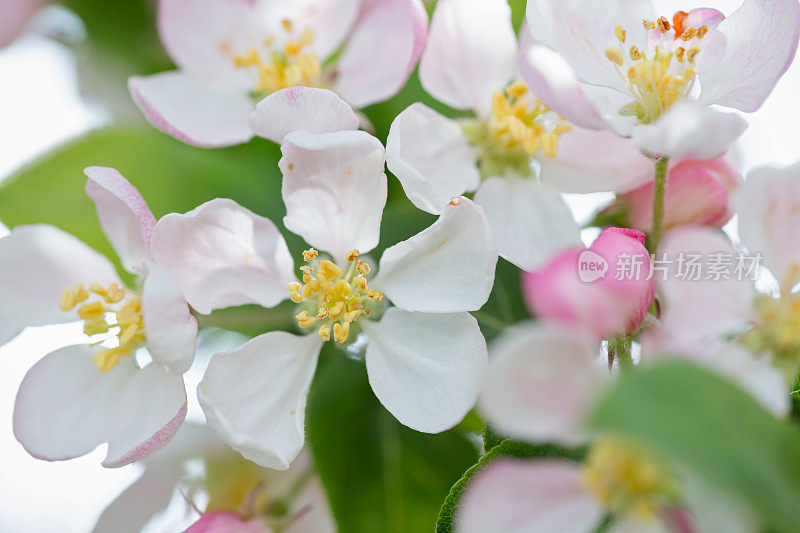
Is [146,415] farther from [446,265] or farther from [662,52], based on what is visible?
[662,52]

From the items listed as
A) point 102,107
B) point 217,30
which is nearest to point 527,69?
point 217,30

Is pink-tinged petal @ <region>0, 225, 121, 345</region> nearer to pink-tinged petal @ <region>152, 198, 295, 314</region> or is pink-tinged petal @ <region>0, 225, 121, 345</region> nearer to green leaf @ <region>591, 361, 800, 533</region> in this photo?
pink-tinged petal @ <region>152, 198, 295, 314</region>

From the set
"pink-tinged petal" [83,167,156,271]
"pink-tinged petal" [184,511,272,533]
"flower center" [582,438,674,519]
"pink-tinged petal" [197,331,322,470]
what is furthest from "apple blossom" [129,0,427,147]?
"flower center" [582,438,674,519]

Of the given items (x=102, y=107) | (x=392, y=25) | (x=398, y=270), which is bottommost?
(x=102, y=107)

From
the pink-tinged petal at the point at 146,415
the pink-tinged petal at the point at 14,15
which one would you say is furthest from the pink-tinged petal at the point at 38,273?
the pink-tinged petal at the point at 14,15

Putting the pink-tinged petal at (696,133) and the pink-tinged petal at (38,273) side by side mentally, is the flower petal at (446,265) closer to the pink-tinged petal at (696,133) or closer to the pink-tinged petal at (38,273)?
the pink-tinged petal at (696,133)

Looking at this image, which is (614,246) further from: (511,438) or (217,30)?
(217,30)
